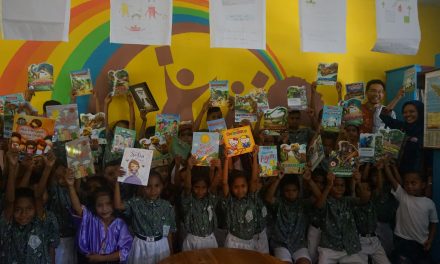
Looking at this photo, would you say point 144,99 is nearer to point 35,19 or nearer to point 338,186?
point 35,19

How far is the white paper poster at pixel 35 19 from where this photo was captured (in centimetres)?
207

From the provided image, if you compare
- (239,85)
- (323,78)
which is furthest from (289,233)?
(239,85)

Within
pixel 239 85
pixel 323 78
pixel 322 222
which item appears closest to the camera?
pixel 322 222

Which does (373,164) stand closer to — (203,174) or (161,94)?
(203,174)

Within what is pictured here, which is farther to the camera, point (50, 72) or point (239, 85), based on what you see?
point (239, 85)

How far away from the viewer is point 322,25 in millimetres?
2502

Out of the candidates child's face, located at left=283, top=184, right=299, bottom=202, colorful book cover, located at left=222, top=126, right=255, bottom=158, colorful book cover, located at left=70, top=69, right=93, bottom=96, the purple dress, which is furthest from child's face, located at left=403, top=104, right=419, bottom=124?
→ colorful book cover, located at left=70, top=69, right=93, bottom=96

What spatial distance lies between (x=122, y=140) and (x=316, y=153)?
1489 millimetres

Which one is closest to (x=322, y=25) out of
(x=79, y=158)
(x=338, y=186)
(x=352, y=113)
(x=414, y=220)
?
(x=352, y=113)

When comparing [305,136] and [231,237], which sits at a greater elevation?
[305,136]

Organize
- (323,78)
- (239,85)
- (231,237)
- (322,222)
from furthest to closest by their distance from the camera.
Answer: (239,85)
(323,78)
(322,222)
(231,237)

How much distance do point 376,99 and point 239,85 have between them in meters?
1.37

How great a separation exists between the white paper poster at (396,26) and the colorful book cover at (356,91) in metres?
0.65

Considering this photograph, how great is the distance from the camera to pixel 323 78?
10.8ft
